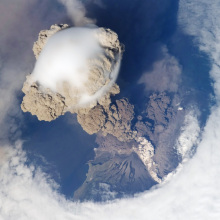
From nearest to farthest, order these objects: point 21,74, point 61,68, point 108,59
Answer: point 61,68
point 108,59
point 21,74

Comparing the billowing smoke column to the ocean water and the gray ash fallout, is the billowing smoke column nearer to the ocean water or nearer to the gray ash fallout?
the gray ash fallout

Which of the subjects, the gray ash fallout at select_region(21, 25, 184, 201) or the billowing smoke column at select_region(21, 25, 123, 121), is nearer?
the billowing smoke column at select_region(21, 25, 123, 121)

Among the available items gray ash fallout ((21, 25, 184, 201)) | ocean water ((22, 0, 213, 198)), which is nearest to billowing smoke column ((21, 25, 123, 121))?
gray ash fallout ((21, 25, 184, 201))

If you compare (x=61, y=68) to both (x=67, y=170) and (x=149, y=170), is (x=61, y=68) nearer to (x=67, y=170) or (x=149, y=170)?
(x=67, y=170)

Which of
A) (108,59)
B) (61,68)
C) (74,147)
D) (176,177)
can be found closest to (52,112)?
(61,68)

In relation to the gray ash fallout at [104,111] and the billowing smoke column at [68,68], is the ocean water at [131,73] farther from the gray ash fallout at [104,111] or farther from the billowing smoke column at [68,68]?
the billowing smoke column at [68,68]

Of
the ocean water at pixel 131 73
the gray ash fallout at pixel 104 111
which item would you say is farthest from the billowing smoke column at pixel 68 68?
the ocean water at pixel 131 73

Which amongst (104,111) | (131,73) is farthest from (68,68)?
(131,73)
